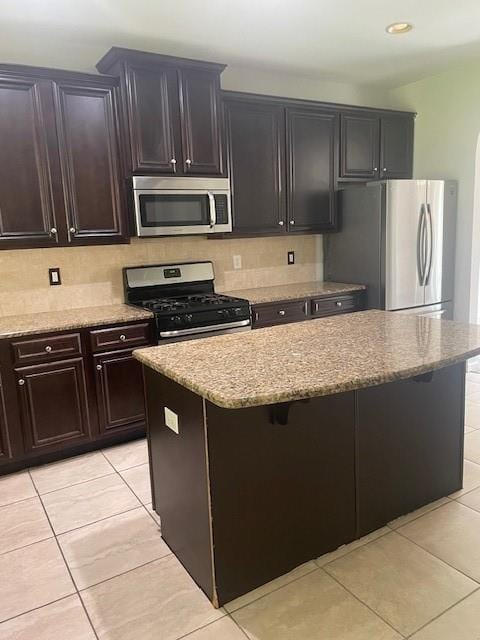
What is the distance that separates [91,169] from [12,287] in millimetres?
950

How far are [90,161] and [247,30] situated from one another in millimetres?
1346

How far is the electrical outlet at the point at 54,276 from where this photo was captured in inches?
132

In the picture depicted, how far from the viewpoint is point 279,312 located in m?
3.75

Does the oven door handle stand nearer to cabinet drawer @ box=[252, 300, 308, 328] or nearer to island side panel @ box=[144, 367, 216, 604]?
cabinet drawer @ box=[252, 300, 308, 328]

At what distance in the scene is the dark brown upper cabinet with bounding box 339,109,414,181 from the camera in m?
4.24

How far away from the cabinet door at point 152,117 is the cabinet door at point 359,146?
163cm

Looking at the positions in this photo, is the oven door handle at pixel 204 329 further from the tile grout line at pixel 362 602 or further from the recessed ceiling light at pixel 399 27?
the recessed ceiling light at pixel 399 27

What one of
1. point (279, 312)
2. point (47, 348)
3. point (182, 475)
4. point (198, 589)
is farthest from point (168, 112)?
point (198, 589)

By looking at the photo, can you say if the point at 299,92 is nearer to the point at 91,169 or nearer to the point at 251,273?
the point at 251,273

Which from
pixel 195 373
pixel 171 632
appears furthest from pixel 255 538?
pixel 195 373

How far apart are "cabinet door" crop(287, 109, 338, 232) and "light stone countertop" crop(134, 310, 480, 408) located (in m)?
1.79

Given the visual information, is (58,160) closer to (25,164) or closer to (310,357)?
(25,164)

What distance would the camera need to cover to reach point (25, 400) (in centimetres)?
287

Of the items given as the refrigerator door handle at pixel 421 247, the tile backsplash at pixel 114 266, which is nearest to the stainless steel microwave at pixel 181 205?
the tile backsplash at pixel 114 266
